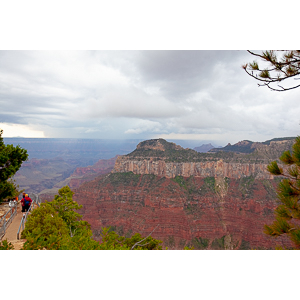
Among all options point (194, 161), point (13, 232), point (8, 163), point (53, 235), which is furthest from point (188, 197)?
point (53, 235)

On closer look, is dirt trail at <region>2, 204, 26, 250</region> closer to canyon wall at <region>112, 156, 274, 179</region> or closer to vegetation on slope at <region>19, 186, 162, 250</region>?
vegetation on slope at <region>19, 186, 162, 250</region>

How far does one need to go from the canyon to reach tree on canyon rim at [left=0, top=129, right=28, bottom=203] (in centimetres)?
3156

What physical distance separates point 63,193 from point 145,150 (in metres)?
47.9

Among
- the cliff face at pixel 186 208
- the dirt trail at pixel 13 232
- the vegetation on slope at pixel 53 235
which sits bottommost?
the cliff face at pixel 186 208

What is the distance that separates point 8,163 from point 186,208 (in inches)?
1570

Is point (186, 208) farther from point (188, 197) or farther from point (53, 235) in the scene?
point (53, 235)

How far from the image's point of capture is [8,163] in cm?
880

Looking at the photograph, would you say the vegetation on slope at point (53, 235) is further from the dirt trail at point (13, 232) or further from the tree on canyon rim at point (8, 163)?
the tree on canyon rim at point (8, 163)

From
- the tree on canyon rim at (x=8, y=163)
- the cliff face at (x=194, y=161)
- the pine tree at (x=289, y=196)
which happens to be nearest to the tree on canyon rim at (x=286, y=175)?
the pine tree at (x=289, y=196)

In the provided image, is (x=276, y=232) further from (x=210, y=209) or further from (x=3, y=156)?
(x=210, y=209)

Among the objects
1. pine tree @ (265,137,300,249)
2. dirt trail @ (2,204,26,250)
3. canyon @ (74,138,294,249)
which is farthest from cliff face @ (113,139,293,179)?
pine tree @ (265,137,300,249)

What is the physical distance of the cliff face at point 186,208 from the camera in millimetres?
37188

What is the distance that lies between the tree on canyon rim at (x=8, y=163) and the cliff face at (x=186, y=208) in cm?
3012

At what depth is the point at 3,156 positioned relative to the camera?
802 cm
